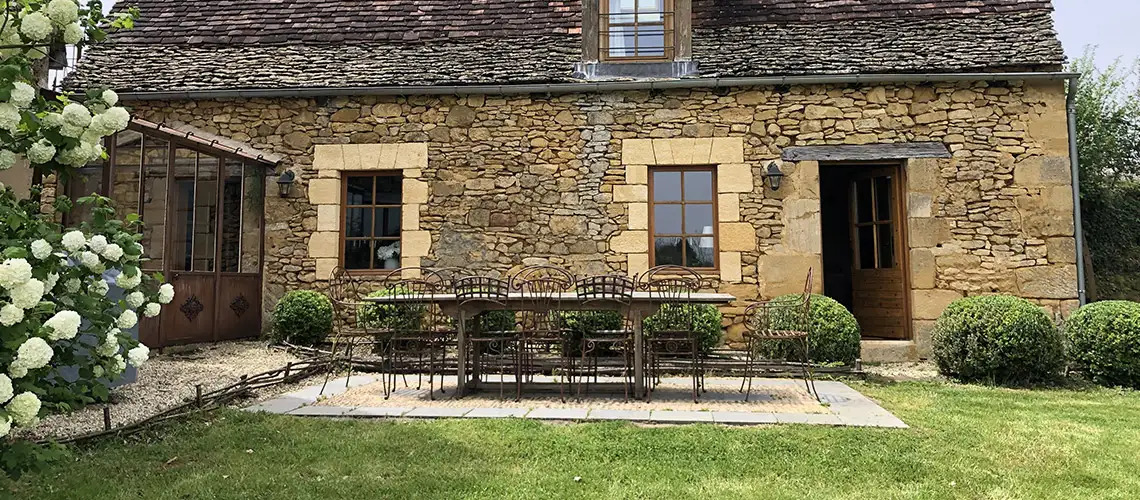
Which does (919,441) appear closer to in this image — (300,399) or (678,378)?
(678,378)

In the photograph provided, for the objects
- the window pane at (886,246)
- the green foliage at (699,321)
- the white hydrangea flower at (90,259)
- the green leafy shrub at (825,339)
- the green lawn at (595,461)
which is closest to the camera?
the white hydrangea flower at (90,259)

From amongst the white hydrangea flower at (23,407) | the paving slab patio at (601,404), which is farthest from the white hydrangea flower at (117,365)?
the paving slab patio at (601,404)

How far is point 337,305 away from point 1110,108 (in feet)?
42.1

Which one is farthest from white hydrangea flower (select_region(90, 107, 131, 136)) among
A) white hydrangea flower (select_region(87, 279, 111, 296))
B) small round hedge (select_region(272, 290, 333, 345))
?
small round hedge (select_region(272, 290, 333, 345))

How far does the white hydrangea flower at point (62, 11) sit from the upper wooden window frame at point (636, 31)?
6162 millimetres

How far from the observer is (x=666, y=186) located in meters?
7.88

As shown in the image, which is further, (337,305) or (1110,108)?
(1110,108)

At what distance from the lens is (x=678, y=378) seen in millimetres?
6137

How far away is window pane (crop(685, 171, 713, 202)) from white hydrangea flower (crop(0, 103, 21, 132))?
6322mm

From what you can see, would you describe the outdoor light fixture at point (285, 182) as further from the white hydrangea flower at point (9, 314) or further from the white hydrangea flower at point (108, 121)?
the white hydrangea flower at point (9, 314)

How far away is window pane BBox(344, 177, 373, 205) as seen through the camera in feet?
26.9

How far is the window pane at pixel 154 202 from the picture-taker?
6.71 m

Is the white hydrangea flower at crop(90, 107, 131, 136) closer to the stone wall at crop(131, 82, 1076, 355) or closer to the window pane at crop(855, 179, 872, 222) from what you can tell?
the stone wall at crop(131, 82, 1076, 355)

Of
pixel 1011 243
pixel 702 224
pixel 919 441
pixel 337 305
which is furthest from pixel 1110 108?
pixel 337 305
